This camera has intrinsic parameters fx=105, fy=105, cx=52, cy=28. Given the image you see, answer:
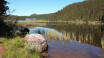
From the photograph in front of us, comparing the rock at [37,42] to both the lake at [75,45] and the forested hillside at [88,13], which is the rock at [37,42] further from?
the forested hillside at [88,13]

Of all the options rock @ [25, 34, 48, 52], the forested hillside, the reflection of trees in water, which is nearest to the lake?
the reflection of trees in water

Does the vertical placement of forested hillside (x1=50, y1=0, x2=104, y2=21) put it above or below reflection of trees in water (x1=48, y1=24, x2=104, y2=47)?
above

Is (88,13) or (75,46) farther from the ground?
(88,13)

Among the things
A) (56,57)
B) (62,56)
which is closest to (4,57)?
(56,57)

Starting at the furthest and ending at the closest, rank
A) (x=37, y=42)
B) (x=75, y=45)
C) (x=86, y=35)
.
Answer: (x=86, y=35), (x=75, y=45), (x=37, y=42)

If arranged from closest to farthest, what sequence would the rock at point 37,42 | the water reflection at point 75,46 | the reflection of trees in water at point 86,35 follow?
1. the water reflection at point 75,46
2. the rock at point 37,42
3. the reflection of trees in water at point 86,35

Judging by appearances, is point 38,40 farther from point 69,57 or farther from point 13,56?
point 13,56

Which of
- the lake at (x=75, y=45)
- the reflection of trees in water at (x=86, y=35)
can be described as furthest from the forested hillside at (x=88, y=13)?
the lake at (x=75, y=45)

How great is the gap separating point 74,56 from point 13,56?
4390 mm

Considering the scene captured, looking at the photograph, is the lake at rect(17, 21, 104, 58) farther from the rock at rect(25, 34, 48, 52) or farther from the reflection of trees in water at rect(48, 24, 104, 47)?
the rock at rect(25, 34, 48, 52)

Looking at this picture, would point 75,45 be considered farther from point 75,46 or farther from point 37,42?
point 37,42

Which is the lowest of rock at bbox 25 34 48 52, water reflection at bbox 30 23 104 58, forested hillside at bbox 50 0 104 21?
water reflection at bbox 30 23 104 58

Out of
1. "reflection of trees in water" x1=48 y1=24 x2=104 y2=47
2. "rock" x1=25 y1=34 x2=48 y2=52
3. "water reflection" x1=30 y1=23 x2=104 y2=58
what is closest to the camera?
"water reflection" x1=30 y1=23 x2=104 y2=58

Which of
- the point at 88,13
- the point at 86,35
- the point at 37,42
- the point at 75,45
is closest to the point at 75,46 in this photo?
the point at 75,45
